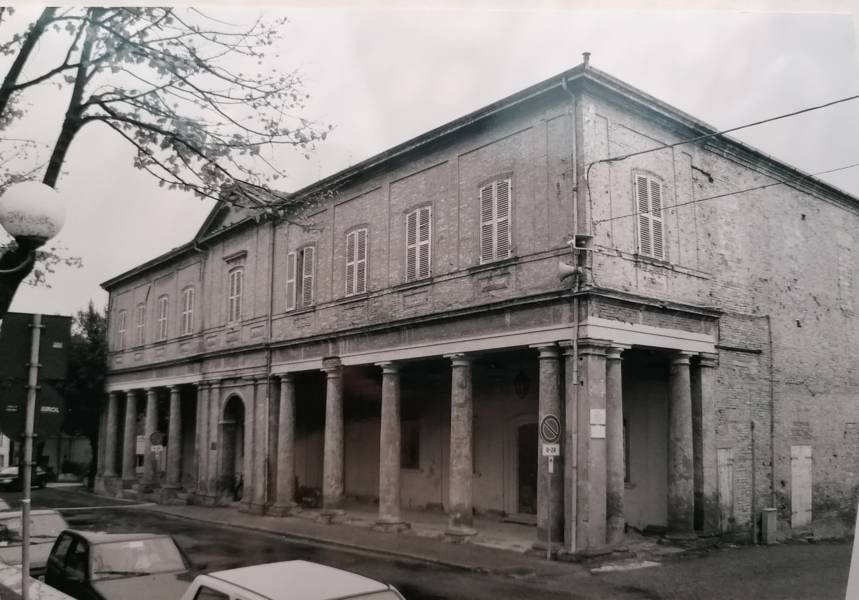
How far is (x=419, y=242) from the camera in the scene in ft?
41.1

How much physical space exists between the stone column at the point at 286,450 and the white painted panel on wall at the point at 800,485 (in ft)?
23.6

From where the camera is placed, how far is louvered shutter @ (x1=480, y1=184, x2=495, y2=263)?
1165 centimetres

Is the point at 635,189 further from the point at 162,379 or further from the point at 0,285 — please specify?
the point at 0,285

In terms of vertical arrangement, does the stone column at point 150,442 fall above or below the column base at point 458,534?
above

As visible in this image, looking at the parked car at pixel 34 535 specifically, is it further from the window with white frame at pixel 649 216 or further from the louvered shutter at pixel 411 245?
the window with white frame at pixel 649 216

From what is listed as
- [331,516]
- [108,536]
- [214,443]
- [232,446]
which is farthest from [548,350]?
[108,536]

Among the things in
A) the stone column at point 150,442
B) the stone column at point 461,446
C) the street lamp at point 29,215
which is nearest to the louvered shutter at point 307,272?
the stone column at point 150,442

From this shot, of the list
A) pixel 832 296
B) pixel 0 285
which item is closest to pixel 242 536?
pixel 0 285

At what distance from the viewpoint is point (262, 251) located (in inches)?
333

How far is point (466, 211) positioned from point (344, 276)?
2212 millimetres

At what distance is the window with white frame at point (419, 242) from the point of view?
12.5 metres

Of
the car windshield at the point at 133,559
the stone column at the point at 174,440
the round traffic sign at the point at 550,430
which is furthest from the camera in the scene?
the round traffic sign at the point at 550,430

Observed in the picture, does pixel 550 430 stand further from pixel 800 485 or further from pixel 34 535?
pixel 34 535

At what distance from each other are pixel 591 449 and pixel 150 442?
223 inches
